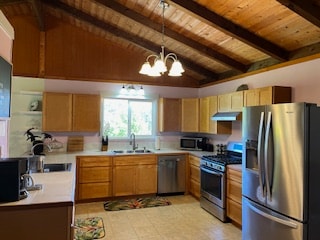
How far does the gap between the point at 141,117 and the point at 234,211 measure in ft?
9.71

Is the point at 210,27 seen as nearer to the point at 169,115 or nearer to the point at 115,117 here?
the point at 169,115

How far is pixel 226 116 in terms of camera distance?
14.8ft

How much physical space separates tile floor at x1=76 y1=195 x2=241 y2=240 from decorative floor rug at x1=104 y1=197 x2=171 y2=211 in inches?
5.4

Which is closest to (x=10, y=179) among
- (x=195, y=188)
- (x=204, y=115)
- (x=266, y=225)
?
(x=266, y=225)

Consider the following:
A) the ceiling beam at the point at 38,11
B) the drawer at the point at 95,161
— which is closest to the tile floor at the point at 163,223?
the drawer at the point at 95,161

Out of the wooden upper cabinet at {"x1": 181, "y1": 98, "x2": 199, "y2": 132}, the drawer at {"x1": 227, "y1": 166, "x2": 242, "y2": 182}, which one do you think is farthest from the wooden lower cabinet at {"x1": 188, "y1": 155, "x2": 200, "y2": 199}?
the drawer at {"x1": 227, "y1": 166, "x2": 242, "y2": 182}

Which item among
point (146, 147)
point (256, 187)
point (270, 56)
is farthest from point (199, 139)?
point (256, 187)

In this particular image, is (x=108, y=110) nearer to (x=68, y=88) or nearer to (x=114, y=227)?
(x=68, y=88)

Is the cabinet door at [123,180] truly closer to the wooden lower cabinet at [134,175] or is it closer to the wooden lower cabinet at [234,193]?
the wooden lower cabinet at [134,175]

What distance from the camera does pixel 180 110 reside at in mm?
5785

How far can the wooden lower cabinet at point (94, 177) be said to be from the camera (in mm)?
4684

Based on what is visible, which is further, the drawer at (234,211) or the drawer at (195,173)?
the drawer at (195,173)

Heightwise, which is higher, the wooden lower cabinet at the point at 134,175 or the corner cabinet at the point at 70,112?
the corner cabinet at the point at 70,112

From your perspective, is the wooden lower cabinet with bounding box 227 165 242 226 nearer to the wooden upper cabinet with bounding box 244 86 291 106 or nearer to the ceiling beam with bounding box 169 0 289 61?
the wooden upper cabinet with bounding box 244 86 291 106
